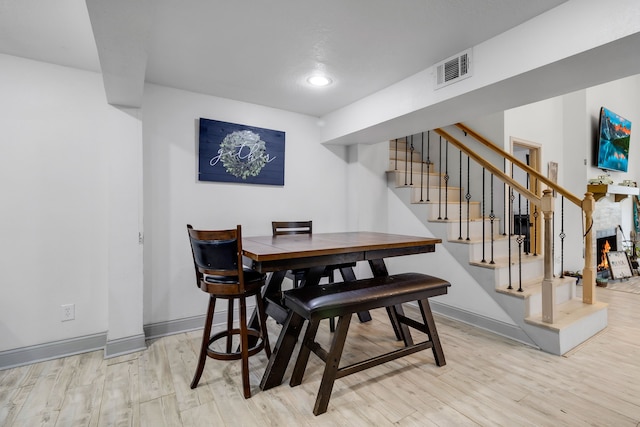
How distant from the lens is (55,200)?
244 cm

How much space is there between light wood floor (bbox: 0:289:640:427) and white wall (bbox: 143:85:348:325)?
52 centimetres

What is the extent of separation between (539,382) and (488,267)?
1.10 meters

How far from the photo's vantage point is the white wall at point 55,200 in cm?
230

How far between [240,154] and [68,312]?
6.55ft

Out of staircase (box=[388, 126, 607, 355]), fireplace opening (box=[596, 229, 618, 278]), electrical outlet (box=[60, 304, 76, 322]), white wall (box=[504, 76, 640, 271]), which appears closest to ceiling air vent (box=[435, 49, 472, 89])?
staircase (box=[388, 126, 607, 355])

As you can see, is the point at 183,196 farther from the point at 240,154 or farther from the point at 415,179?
the point at 415,179

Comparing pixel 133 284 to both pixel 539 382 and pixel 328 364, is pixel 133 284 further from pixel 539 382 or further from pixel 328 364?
pixel 539 382

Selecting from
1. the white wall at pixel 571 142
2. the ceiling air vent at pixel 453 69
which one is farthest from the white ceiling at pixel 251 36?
the white wall at pixel 571 142

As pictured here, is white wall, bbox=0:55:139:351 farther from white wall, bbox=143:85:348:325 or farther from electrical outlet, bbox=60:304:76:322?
white wall, bbox=143:85:348:325

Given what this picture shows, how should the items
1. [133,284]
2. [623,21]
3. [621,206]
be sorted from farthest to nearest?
[621,206] → [133,284] → [623,21]

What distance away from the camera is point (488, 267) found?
2.97 m

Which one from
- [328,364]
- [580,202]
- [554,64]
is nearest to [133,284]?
[328,364]

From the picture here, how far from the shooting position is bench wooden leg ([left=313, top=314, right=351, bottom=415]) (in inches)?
69.7

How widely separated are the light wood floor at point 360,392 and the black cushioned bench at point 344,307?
164mm
